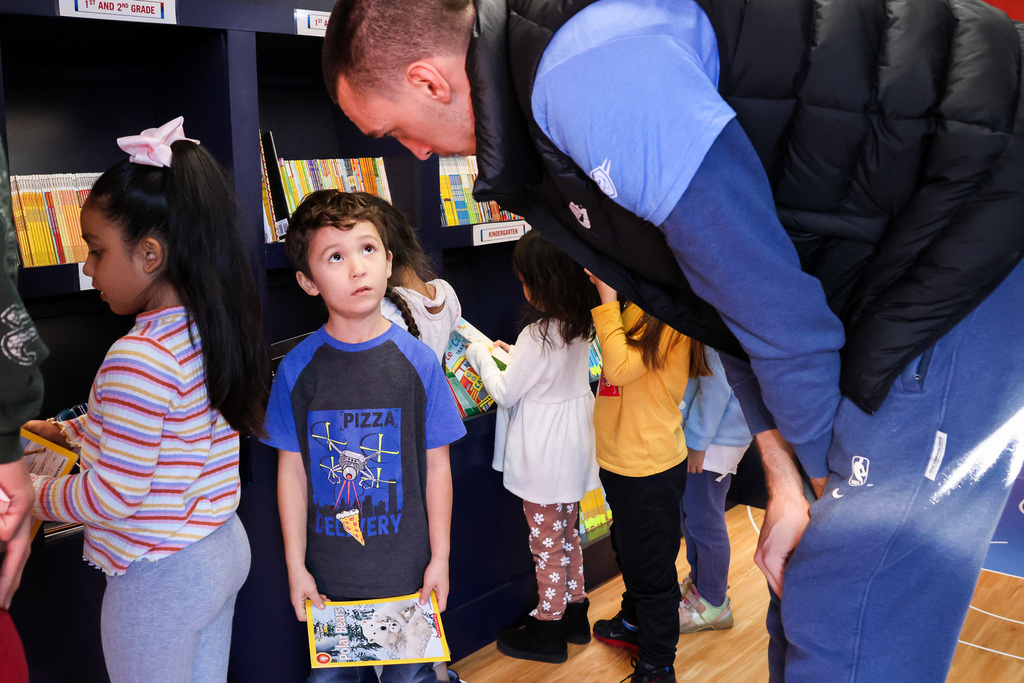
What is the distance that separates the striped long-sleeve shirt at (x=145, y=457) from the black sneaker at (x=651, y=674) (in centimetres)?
144

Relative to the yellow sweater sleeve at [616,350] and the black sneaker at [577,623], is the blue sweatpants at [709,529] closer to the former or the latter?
the black sneaker at [577,623]

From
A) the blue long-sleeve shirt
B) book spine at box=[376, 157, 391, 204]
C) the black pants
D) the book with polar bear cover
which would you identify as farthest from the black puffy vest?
the blue long-sleeve shirt

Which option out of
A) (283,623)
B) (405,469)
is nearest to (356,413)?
(405,469)

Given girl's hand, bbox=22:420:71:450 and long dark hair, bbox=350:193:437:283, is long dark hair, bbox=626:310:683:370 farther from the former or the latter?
girl's hand, bbox=22:420:71:450

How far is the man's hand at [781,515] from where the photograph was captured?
118 cm

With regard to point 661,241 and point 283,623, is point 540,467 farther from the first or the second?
point 661,241

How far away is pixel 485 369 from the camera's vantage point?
2.66 m

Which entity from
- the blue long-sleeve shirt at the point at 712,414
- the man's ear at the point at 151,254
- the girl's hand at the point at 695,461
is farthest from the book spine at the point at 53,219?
the girl's hand at the point at 695,461

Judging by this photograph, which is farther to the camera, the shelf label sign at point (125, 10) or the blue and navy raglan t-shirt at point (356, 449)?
the blue and navy raglan t-shirt at point (356, 449)

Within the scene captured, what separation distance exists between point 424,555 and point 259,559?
19.2 inches

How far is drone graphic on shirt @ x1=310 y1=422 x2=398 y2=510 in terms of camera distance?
1.99 m

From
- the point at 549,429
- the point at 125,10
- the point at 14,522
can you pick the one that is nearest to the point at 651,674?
Answer: the point at 549,429

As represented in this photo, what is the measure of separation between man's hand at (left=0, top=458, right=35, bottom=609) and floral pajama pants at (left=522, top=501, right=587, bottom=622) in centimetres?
159

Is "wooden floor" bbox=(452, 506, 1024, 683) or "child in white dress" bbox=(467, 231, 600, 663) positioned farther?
"wooden floor" bbox=(452, 506, 1024, 683)
